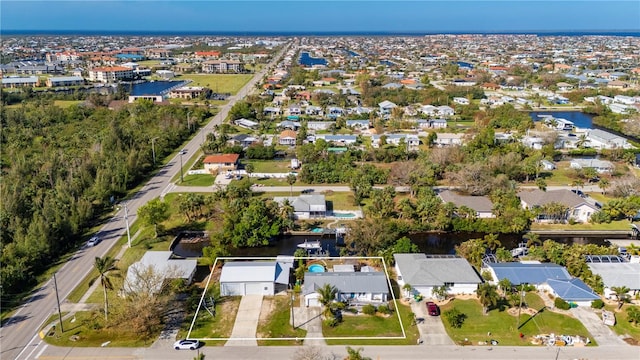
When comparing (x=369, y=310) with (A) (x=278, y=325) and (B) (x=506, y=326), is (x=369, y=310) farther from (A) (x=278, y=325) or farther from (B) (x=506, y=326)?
(B) (x=506, y=326)

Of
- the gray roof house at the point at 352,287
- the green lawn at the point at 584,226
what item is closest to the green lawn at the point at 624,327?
the green lawn at the point at 584,226

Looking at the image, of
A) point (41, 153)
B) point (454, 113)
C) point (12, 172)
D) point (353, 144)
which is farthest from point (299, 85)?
point (12, 172)

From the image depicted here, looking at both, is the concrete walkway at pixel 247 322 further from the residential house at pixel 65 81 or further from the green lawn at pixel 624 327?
the residential house at pixel 65 81

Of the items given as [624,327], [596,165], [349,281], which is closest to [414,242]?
[349,281]

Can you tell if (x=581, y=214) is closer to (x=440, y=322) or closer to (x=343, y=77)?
(x=440, y=322)

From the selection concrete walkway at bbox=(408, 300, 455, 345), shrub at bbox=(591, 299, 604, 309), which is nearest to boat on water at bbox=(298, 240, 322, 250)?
concrete walkway at bbox=(408, 300, 455, 345)
